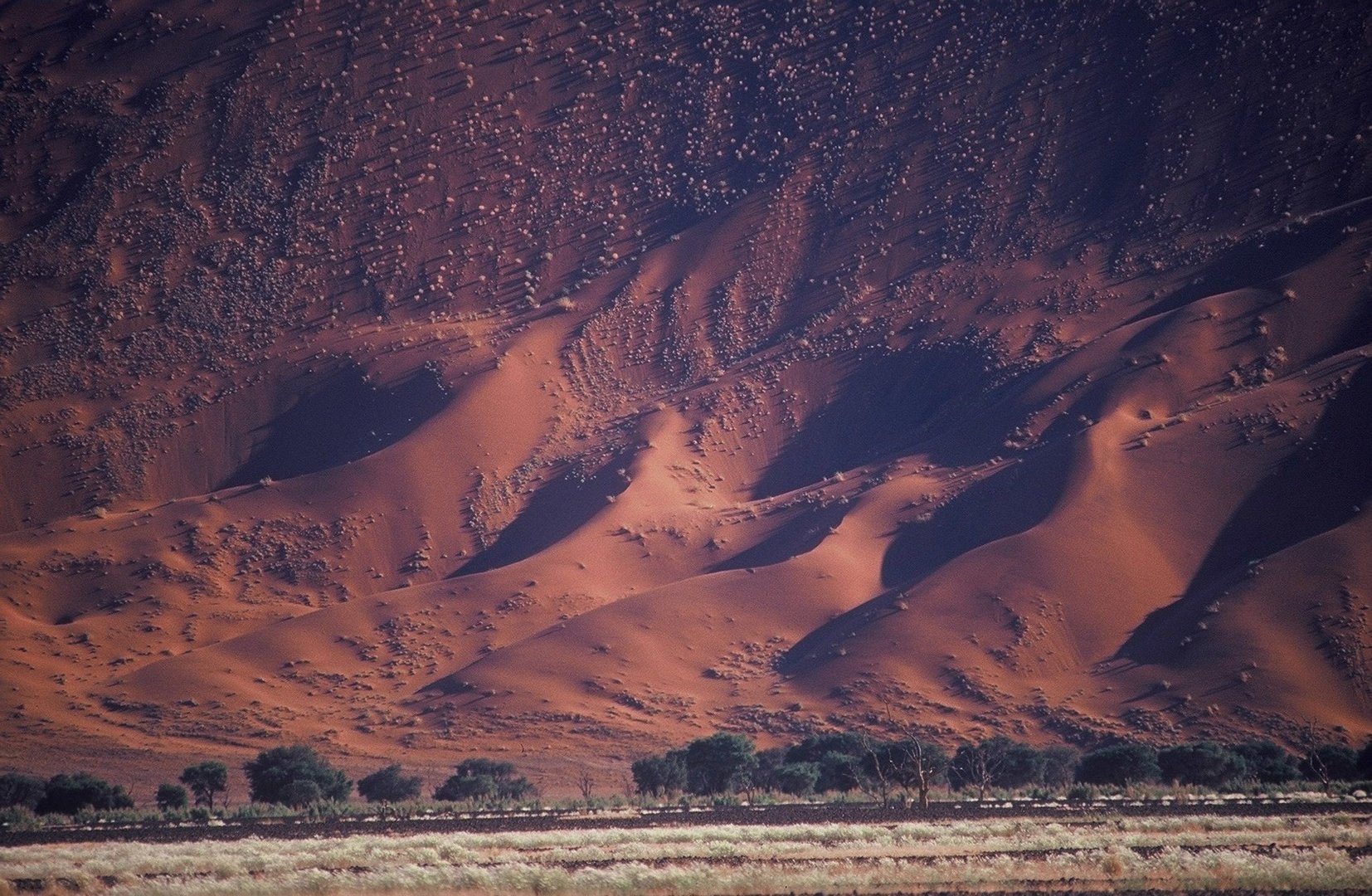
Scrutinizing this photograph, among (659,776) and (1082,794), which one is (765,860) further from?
(659,776)

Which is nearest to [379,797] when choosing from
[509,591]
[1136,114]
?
[509,591]

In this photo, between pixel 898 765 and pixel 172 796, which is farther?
pixel 172 796

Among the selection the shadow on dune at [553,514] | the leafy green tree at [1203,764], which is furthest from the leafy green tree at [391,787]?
the leafy green tree at [1203,764]

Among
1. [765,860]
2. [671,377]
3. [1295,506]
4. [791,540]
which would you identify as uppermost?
[671,377]

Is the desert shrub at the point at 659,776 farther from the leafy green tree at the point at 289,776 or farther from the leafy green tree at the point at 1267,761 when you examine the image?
the leafy green tree at the point at 1267,761

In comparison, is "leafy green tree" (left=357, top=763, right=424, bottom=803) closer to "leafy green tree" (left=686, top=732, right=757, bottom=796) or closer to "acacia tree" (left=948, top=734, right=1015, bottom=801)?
"leafy green tree" (left=686, top=732, right=757, bottom=796)

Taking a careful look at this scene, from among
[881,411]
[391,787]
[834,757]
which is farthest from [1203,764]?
[881,411]

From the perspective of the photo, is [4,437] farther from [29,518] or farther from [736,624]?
[736,624]
